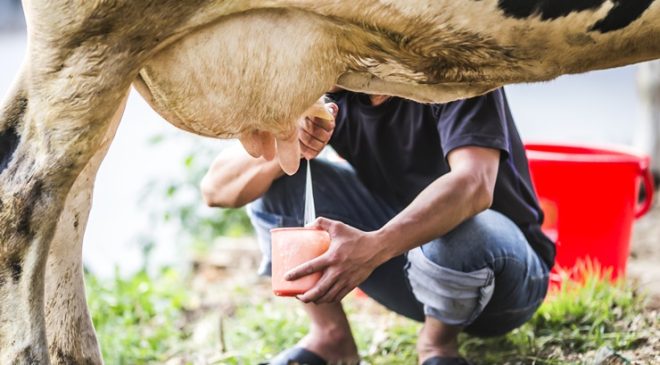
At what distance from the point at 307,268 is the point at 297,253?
5 cm

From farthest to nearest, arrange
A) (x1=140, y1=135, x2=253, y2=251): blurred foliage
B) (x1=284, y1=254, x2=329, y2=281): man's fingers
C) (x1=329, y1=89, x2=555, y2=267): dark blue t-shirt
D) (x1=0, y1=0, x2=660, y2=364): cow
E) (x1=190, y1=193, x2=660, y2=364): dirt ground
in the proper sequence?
(x1=140, y1=135, x2=253, y2=251): blurred foliage
(x1=190, y1=193, x2=660, y2=364): dirt ground
(x1=329, y1=89, x2=555, y2=267): dark blue t-shirt
(x1=284, y1=254, x2=329, y2=281): man's fingers
(x1=0, y1=0, x2=660, y2=364): cow

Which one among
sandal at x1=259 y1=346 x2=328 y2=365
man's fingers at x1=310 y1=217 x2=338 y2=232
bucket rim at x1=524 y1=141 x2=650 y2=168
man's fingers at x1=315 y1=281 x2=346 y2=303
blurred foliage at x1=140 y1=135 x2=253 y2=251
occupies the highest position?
man's fingers at x1=310 y1=217 x2=338 y2=232

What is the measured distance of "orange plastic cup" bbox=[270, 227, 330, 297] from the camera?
7.22ft

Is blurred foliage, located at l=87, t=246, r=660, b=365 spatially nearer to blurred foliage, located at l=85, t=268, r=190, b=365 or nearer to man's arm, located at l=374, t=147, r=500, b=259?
blurred foliage, located at l=85, t=268, r=190, b=365

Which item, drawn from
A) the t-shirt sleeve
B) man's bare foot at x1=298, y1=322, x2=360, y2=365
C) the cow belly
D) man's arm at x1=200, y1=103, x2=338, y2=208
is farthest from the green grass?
the cow belly

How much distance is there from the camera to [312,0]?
191 centimetres

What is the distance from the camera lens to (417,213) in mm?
2344

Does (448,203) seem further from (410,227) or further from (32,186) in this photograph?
(32,186)

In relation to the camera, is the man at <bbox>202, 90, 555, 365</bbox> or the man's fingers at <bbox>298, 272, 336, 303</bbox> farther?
the man at <bbox>202, 90, 555, 365</bbox>

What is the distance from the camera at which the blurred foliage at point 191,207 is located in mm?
5191

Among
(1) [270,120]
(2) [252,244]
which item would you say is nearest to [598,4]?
(1) [270,120]

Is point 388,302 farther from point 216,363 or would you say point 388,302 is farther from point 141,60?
point 141,60

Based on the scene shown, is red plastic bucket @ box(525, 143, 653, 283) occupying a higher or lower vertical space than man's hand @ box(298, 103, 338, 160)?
lower

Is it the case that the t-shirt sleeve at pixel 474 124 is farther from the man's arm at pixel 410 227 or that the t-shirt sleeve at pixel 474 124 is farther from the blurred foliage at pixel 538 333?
the blurred foliage at pixel 538 333
